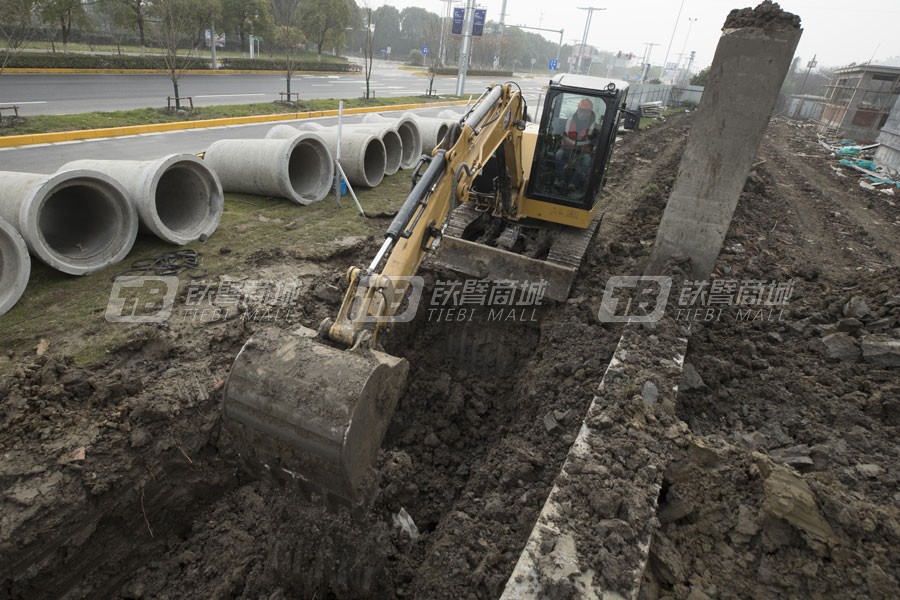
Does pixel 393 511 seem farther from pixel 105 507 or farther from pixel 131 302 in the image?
pixel 131 302

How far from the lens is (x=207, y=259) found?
7.36 meters

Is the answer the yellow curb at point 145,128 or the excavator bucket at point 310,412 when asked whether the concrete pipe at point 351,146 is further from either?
the excavator bucket at point 310,412

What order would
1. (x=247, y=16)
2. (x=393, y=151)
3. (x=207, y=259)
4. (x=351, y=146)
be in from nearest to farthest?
(x=207, y=259)
(x=351, y=146)
(x=393, y=151)
(x=247, y=16)

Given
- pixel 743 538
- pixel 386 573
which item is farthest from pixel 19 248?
pixel 743 538

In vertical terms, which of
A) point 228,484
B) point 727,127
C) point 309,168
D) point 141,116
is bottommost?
point 228,484

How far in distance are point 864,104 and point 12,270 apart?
3838 cm

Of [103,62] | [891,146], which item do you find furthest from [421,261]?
[103,62]

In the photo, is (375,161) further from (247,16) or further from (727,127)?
(247,16)

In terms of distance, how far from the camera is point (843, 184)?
52.8 ft

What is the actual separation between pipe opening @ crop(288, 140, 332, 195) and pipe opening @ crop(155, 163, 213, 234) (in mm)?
2413

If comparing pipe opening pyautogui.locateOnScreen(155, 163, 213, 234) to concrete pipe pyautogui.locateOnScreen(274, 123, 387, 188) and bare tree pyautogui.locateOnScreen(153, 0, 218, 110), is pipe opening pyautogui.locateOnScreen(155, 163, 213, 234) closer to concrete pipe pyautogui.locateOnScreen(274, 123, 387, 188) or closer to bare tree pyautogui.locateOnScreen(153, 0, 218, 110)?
concrete pipe pyautogui.locateOnScreen(274, 123, 387, 188)

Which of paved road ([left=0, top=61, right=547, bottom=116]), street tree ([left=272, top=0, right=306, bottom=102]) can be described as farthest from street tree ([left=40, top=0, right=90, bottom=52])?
street tree ([left=272, top=0, right=306, bottom=102])

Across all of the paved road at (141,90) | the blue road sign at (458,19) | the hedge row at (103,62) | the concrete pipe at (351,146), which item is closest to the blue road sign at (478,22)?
the blue road sign at (458,19)

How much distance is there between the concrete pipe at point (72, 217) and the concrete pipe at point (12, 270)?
281 mm
